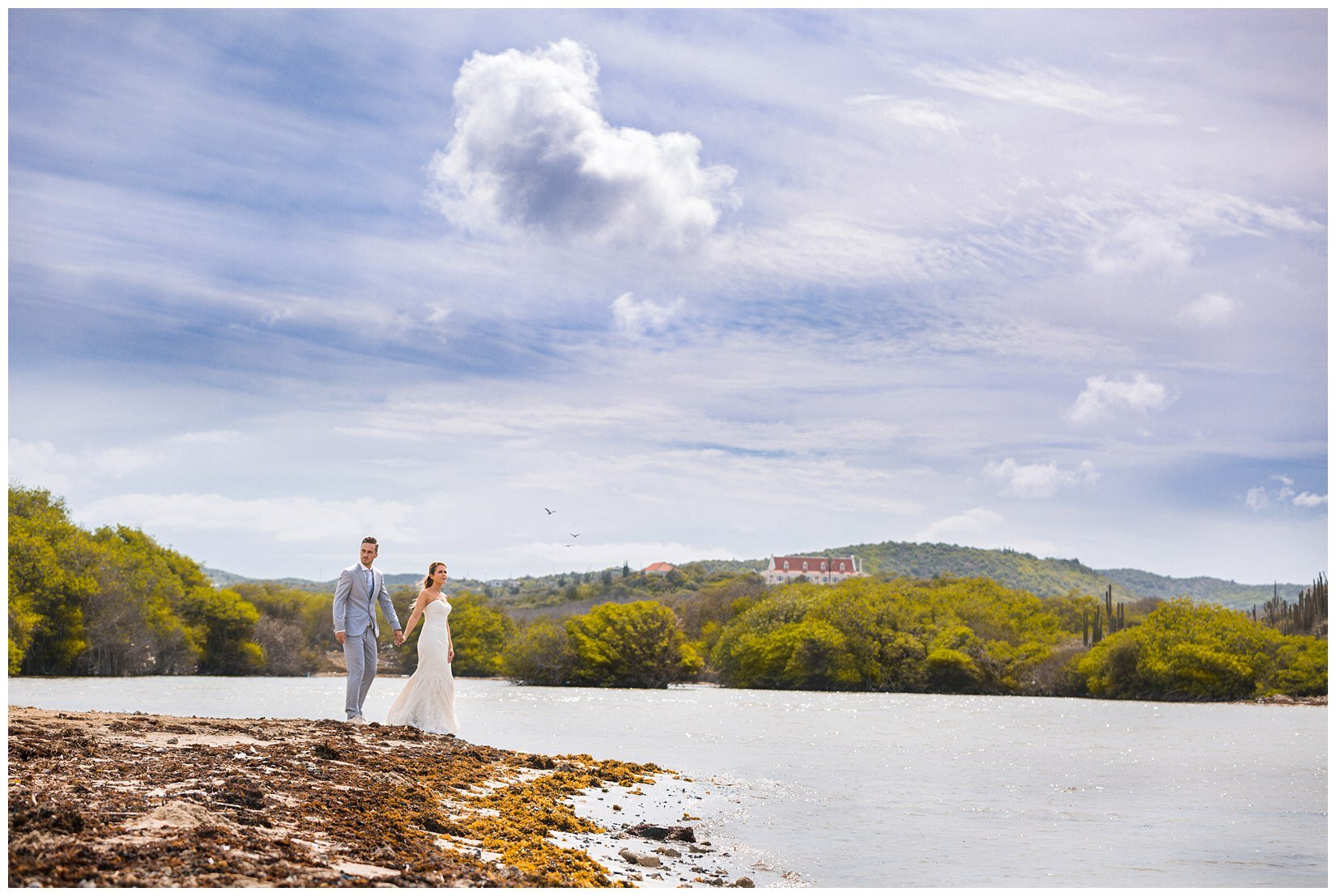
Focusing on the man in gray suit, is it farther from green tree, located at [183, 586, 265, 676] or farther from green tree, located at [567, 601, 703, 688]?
green tree, located at [183, 586, 265, 676]

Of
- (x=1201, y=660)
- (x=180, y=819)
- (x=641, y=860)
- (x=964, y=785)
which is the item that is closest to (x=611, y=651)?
(x=1201, y=660)

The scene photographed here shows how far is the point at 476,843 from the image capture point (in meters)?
8.06

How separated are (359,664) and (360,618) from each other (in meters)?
0.65

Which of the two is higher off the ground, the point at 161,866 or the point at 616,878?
the point at 161,866

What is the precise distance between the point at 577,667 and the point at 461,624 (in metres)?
18.2

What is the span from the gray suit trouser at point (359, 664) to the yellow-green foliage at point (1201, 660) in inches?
2152

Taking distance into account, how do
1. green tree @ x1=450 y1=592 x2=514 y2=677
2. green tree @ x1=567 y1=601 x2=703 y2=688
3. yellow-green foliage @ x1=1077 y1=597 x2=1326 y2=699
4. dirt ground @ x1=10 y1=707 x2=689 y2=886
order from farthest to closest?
green tree @ x1=450 y1=592 x2=514 y2=677 → green tree @ x1=567 y1=601 x2=703 y2=688 → yellow-green foliage @ x1=1077 y1=597 x2=1326 y2=699 → dirt ground @ x1=10 y1=707 x2=689 y2=886

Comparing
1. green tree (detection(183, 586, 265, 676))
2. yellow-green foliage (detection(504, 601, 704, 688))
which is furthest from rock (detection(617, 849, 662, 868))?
green tree (detection(183, 586, 265, 676))

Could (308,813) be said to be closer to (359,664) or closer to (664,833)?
(664,833)

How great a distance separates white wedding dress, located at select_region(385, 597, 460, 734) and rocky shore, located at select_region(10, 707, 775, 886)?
158cm

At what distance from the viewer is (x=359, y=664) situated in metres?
14.6

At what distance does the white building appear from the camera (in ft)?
578

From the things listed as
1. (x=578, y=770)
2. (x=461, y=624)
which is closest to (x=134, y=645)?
(x=461, y=624)

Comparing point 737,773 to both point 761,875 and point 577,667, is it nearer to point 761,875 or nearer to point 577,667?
point 761,875
